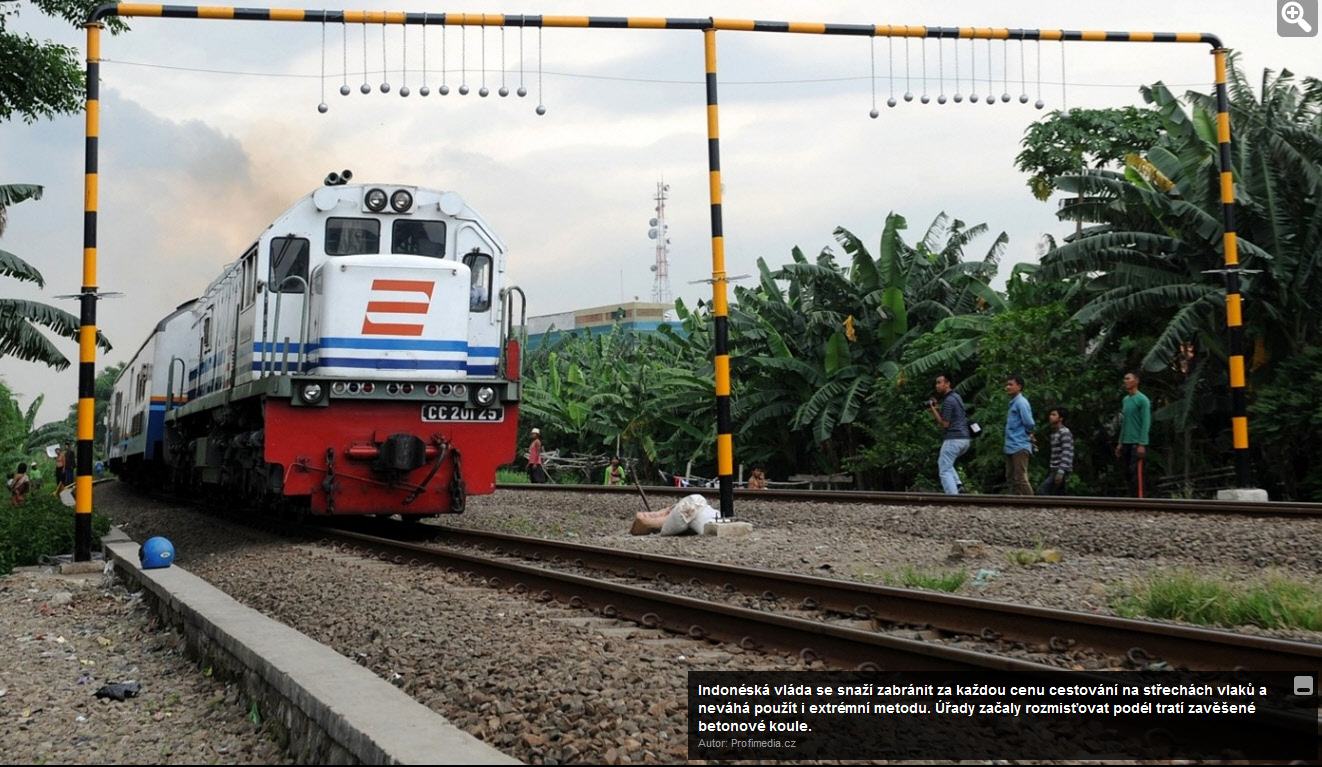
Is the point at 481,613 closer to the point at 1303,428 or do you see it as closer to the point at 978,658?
the point at 978,658

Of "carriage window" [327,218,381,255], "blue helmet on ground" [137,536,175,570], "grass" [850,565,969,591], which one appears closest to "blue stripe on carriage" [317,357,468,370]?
"carriage window" [327,218,381,255]

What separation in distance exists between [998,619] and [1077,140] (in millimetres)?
21465

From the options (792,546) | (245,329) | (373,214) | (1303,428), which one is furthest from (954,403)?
(245,329)

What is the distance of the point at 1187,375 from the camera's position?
18312 mm

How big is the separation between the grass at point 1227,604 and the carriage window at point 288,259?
27.5 ft

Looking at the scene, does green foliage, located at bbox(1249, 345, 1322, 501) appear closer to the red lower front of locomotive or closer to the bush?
the red lower front of locomotive

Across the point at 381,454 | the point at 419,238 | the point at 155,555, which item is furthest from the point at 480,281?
the point at 155,555

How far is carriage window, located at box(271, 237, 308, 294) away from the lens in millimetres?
12117

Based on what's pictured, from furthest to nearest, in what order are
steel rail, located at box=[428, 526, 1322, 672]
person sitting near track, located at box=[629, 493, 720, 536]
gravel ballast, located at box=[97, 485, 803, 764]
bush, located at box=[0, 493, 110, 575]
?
person sitting near track, located at box=[629, 493, 720, 536] < bush, located at box=[0, 493, 110, 575] < steel rail, located at box=[428, 526, 1322, 672] < gravel ballast, located at box=[97, 485, 803, 764]

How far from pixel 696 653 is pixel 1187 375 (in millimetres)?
14665

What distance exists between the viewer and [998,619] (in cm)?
615

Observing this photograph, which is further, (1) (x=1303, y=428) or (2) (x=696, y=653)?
(1) (x=1303, y=428)

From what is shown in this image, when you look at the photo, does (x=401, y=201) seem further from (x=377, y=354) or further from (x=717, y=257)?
(x=717, y=257)

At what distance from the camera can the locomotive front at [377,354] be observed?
11.4 meters
